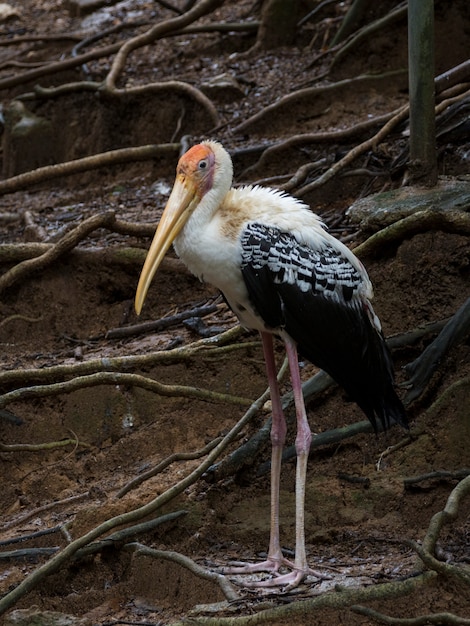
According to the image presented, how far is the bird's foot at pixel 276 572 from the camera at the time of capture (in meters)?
4.40

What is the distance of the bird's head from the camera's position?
4.79 m

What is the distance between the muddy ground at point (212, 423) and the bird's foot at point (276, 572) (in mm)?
91

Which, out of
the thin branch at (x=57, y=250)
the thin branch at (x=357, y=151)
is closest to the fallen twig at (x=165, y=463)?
the thin branch at (x=57, y=250)

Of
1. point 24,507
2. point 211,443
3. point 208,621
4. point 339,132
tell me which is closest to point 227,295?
point 211,443

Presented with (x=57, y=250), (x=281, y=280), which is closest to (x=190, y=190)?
(x=281, y=280)

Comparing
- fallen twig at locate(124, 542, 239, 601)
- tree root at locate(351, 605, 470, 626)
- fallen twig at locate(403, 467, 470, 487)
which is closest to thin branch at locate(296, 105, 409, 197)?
fallen twig at locate(403, 467, 470, 487)

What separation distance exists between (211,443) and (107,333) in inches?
62.9

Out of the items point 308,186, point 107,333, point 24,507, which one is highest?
point 308,186

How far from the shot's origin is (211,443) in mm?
5551

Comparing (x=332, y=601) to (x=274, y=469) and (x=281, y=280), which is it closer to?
(x=274, y=469)

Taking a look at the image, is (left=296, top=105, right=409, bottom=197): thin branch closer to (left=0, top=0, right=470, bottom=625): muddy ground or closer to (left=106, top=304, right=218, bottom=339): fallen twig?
(left=0, top=0, right=470, bottom=625): muddy ground

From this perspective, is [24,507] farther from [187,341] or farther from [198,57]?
[198,57]

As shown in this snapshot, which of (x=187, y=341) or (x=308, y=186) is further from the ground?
(x=308, y=186)

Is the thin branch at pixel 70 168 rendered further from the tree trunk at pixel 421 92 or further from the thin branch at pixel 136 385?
the tree trunk at pixel 421 92
